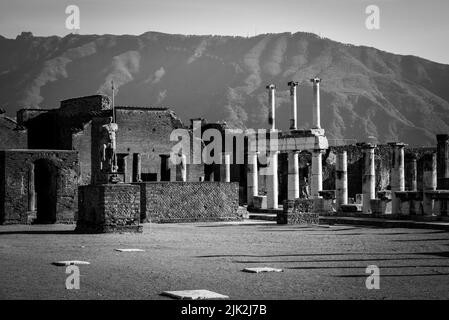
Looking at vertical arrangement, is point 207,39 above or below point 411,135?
above

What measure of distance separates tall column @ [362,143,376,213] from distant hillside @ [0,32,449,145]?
7167 cm

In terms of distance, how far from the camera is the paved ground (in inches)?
377

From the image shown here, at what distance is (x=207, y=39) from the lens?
552 ft

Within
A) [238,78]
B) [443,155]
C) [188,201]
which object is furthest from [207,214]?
[238,78]

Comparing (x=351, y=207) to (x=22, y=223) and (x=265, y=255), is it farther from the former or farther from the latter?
(x=265, y=255)

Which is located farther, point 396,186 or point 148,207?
point 396,186

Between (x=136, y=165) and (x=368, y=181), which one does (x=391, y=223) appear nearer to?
(x=368, y=181)

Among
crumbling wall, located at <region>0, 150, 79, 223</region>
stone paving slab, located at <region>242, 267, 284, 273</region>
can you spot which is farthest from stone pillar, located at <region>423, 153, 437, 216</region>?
stone paving slab, located at <region>242, 267, 284, 273</region>

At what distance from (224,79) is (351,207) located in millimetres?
114671

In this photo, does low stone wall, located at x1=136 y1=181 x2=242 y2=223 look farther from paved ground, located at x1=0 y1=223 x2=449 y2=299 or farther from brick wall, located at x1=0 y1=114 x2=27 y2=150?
brick wall, located at x1=0 y1=114 x2=27 y2=150

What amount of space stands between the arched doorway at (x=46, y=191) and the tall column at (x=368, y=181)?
1149 centimetres

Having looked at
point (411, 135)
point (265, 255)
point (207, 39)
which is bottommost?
point (265, 255)

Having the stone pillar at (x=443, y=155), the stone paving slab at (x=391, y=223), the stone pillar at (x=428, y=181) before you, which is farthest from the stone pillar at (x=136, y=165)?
the stone pillar at (x=428, y=181)

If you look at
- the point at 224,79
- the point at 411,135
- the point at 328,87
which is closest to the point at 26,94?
the point at 224,79
